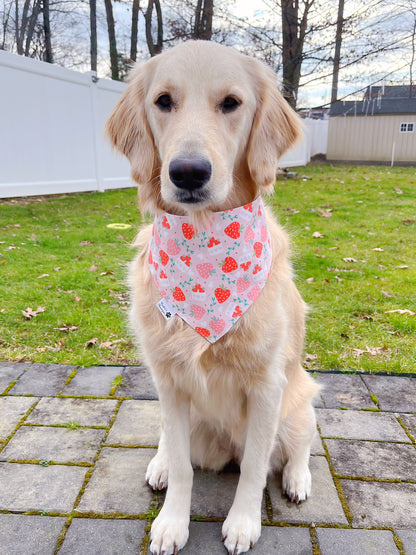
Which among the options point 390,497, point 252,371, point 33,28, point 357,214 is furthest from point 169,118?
point 33,28

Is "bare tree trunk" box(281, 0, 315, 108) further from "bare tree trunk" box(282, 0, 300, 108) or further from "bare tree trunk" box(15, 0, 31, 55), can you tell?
"bare tree trunk" box(15, 0, 31, 55)

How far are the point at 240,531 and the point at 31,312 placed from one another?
266 centimetres

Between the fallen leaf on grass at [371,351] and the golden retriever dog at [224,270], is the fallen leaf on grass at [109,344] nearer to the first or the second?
the golden retriever dog at [224,270]

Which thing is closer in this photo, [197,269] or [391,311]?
[197,269]

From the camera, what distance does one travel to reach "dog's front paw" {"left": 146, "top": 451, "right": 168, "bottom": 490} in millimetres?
1967

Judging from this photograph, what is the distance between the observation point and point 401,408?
8.16ft

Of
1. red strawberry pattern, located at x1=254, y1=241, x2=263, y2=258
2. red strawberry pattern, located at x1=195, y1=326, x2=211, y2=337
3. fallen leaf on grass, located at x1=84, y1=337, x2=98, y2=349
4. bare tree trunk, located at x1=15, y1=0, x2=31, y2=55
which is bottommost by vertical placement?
fallen leaf on grass, located at x1=84, y1=337, x2=98, y2=349

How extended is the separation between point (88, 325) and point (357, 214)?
576cm

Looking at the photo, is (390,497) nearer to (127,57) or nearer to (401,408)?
(401,408)

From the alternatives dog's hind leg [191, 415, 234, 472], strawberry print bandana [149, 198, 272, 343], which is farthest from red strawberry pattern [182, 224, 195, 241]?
dog's hind leg [191, 415, 234, 472]

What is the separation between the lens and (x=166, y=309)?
177 centimetres

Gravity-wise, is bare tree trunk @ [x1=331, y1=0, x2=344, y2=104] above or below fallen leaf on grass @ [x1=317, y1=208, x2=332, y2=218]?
above

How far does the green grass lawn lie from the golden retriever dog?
67cm

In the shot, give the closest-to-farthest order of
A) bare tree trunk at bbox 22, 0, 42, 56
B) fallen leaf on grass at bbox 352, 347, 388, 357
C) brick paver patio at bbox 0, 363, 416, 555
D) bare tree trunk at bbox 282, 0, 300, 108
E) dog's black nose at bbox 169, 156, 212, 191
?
1. dog's black nose at bbox 169, 156, 212, 191
2. brick paver patio at bbox 0, 363, 416, 555
3. fallen leaf on grass at bbox 352, 347, 388, 357
4. bare tree trunk at bbox 282, 0, 300, 108
5. bare tree trunk at bbox 22, 0, 42, 56
